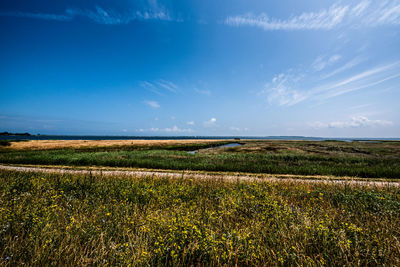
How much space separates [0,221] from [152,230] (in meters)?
4.30

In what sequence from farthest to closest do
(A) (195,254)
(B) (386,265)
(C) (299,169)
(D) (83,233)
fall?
(C) (299,169) < (D) (83,233) < (A) (195,254) < (B) (386,265)

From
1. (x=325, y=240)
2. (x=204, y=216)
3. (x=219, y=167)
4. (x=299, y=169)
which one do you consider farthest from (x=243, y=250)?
(x=299, y=169)

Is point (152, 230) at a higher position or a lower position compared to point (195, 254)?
higher

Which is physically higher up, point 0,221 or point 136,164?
point 0,221

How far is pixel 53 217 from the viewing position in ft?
15.9

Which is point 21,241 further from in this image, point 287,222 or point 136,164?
point 136,164

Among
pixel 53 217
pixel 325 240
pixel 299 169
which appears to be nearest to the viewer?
pixel 325 240

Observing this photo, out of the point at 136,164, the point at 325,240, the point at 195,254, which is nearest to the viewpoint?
the point at 195,254

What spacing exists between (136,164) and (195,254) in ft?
72.2

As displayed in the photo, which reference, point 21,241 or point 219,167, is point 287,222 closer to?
point 21,241

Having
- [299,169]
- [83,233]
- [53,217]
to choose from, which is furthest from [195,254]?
[299,169]

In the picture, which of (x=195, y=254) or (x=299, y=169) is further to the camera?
(x=299, y=169)

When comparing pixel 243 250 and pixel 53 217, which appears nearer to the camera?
pixel 243 250

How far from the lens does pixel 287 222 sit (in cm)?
488
